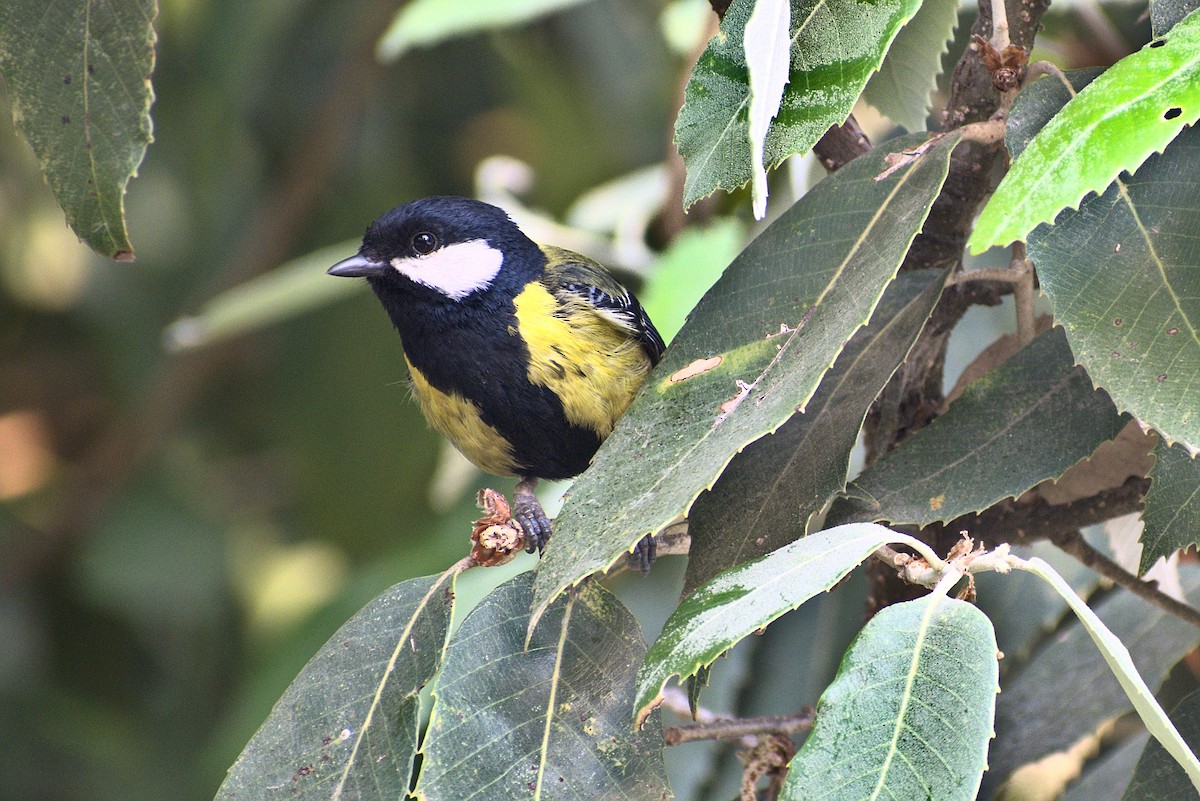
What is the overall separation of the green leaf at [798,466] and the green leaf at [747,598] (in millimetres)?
172

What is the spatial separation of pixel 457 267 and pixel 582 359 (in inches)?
12.9

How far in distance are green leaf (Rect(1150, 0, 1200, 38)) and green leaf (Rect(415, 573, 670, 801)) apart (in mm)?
791

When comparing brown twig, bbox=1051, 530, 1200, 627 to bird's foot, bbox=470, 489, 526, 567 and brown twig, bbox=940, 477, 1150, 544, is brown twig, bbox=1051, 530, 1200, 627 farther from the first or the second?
bird's foot, bbox=470, 489, 526, 567

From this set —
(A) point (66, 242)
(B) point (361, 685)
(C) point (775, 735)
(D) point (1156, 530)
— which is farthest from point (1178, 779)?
(A) point (66, 242)

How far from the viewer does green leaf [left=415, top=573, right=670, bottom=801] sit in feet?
3.91

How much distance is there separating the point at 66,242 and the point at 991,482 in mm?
3546

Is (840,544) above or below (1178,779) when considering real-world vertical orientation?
above

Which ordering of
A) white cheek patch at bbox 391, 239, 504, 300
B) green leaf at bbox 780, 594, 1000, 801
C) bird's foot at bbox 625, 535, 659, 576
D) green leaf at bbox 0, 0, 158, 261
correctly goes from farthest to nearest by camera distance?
white cheek patch at bbox 391, 239, 504, 300 < bird's foot at bbox 625, 535, 659, 576 < green leaf at bbox 0, 0, 158, 261 < green leaf at bbox 780, 594, 1000, 801

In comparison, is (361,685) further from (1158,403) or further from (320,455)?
(320,455)

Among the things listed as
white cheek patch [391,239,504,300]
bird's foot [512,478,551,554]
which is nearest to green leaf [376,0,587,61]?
white cheek patch [391,239,504,300]

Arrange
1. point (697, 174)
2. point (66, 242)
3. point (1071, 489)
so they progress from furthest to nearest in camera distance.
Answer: point (66, 242) < point (1071, 489) < point (697, 174)

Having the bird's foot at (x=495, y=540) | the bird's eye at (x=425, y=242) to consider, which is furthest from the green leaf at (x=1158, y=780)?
the bird's eye at (x=425, y=242)

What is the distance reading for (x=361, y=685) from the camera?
4.39 ft

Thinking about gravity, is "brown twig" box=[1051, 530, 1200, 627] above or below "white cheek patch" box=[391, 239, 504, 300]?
below
